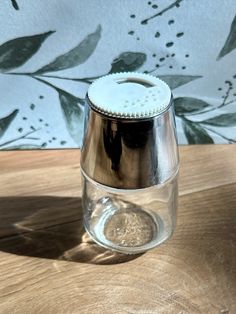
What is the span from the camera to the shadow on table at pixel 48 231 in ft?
1.72

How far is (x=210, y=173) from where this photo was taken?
0.62 metres

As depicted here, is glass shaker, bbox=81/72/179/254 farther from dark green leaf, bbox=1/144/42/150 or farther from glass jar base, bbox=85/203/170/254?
dark green leaf, bbox=1/144/42/150

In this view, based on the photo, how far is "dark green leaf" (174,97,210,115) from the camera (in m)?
0.65

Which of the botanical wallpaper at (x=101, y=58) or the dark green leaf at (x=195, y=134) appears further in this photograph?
the dark green leaf at (x=195, y=134)

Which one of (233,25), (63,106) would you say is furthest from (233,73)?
(63,106)

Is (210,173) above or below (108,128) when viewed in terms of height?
below

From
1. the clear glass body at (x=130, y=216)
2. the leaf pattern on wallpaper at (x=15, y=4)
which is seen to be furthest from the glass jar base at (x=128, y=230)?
the leaf pattern on wallpaper at (x=15, y=4)

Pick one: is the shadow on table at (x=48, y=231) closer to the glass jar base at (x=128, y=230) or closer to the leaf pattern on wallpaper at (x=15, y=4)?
the glass jar base at (x=128, y=230)

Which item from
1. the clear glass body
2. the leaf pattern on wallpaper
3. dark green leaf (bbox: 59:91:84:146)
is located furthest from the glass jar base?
the leaf pattern on wallpaper

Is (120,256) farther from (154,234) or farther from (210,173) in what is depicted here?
(210,173)

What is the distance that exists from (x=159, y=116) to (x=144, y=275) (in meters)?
0.14

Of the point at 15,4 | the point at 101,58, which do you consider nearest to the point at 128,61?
the point at 101,58

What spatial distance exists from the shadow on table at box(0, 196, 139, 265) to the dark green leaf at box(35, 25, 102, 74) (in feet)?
0.44

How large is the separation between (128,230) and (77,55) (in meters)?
0.18
